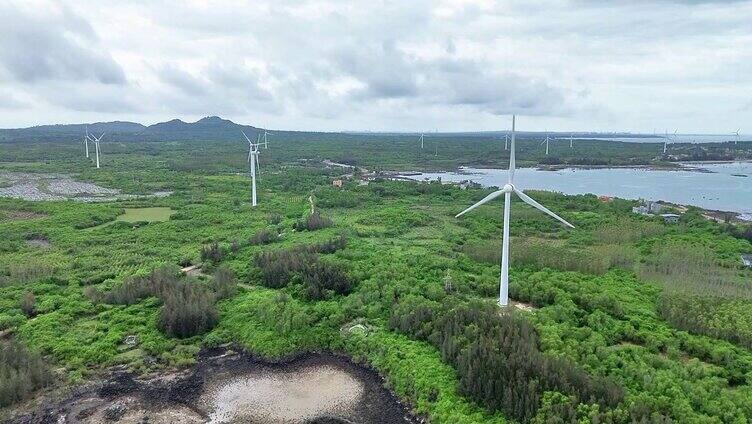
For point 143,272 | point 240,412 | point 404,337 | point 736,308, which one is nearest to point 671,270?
point 736,308

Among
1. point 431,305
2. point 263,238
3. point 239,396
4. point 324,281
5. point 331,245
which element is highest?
point 331,245

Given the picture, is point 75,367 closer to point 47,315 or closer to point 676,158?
point 47,315

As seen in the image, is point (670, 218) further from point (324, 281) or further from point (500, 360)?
point (500, 360)

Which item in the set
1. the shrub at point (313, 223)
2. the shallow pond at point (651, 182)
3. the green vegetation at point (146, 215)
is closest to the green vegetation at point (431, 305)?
the shrub at point (313, 223)

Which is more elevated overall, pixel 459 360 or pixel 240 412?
pixel 459 360

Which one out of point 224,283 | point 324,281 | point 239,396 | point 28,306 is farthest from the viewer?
point 224,283

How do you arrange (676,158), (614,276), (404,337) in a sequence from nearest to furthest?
(404,337)
(614,276)
(676,158)

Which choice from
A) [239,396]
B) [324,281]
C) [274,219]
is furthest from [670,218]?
[239,396]
